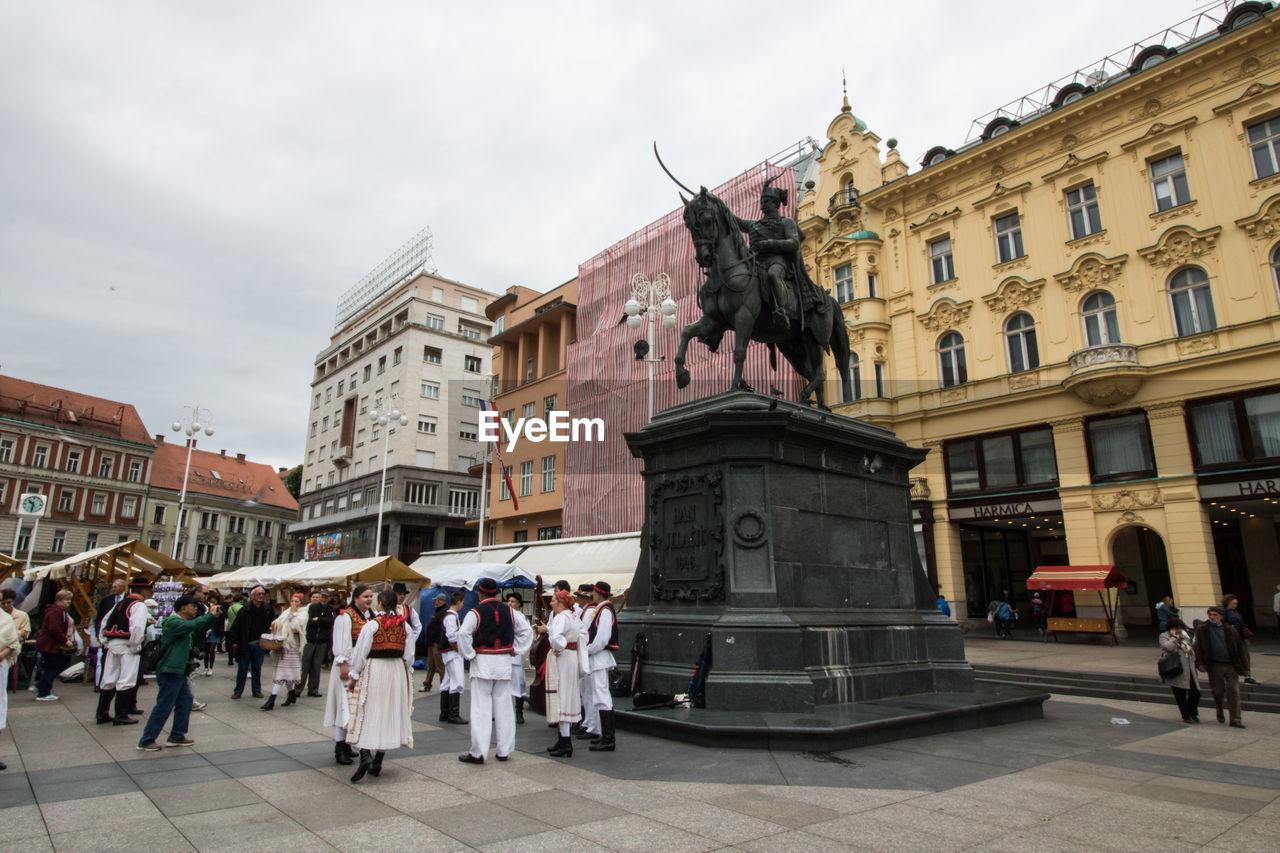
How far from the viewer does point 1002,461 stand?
90.2 feet

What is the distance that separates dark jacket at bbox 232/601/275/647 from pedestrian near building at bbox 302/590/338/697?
2.66 ft

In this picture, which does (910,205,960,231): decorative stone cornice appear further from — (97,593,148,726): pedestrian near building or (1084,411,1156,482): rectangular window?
(97,593,148,726): pedestrian near building

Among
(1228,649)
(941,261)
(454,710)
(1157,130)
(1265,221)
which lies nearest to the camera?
(454,710)

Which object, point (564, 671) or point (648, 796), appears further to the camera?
point (564, 671)

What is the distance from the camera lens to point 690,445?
9.87m

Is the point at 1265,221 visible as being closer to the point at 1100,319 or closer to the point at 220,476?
the point at 1100,319

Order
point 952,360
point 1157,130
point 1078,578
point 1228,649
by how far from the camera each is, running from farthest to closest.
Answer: point 952,360 → point 1157,130 → point 1078,578 → point 1228,649

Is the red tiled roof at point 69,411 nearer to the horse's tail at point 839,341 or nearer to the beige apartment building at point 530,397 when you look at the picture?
the beige apartment building at point 530,397

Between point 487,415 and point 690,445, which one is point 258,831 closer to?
point 690,445

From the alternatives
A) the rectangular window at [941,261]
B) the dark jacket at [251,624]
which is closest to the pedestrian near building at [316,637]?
the dark jacket at [251,624]

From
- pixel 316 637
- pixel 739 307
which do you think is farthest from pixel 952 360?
pixel 316 637

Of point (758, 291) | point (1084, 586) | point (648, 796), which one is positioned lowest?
point (648, 796)

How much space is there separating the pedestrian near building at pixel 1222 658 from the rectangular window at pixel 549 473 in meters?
34.5

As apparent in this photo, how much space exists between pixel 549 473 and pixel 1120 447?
1098 inches
